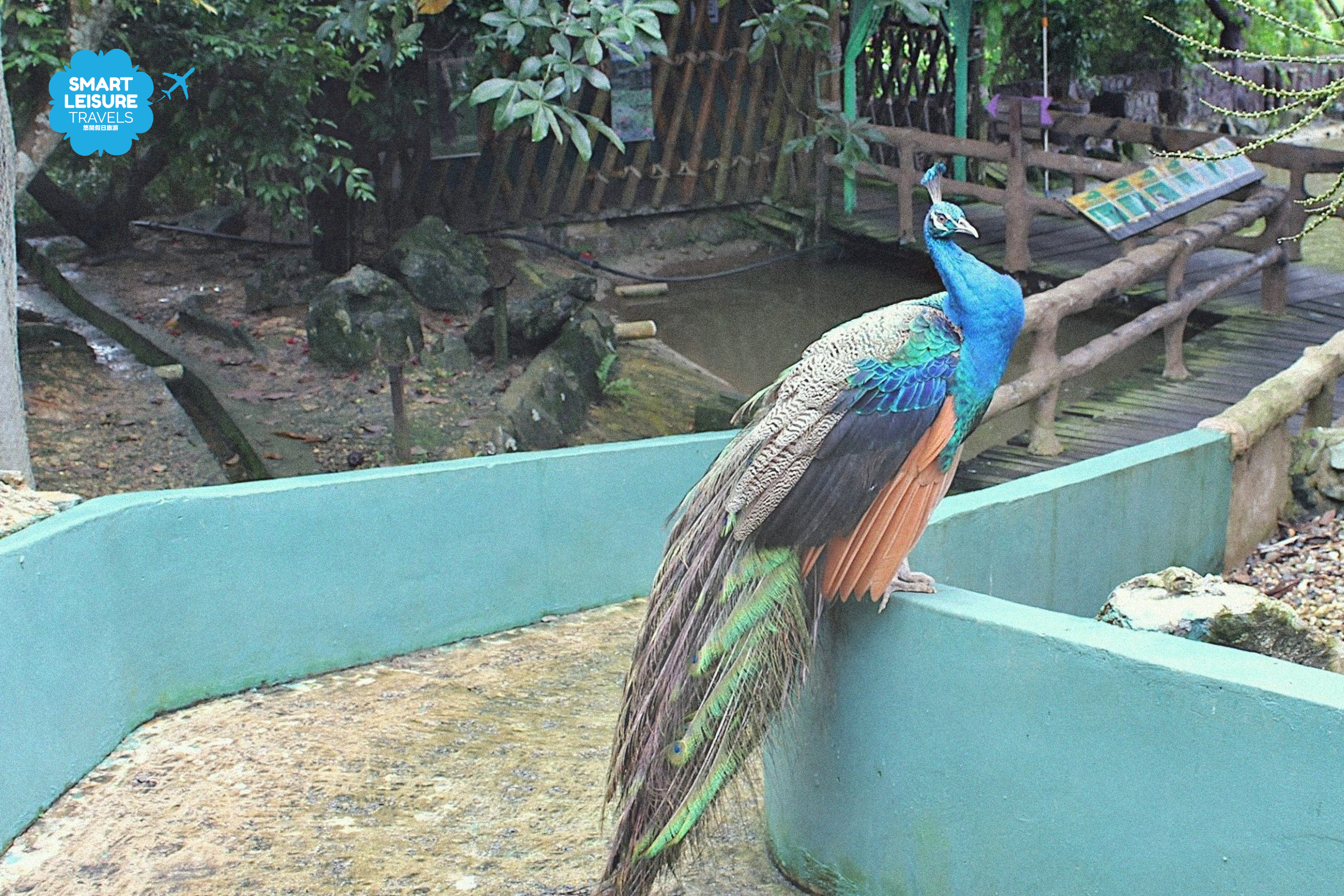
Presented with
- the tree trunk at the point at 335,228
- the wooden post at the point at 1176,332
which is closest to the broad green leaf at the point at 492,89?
the tree trunk at the point at 335,228

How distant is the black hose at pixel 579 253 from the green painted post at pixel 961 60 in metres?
1.38

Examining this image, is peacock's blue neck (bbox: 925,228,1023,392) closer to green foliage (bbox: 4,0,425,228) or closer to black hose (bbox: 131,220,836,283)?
green foliage (bbox: 4,0,425,228)

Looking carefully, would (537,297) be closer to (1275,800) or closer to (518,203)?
(518,203)

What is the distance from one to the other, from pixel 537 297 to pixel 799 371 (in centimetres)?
511

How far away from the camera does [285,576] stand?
13.2ft

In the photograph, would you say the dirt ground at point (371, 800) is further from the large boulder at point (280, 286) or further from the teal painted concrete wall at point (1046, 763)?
the large boulder at point (280, 286)

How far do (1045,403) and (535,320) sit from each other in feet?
9.63

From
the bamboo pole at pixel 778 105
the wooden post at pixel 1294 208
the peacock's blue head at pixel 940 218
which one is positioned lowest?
the wooden post at pixel 1294 208

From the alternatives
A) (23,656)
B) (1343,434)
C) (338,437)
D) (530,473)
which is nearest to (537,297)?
(338,437)

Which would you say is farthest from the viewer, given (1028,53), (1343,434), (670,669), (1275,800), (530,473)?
(1028,53)

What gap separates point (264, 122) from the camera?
671 cm

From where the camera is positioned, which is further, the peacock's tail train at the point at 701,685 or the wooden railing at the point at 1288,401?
the wooden railing at the point at 1288,401

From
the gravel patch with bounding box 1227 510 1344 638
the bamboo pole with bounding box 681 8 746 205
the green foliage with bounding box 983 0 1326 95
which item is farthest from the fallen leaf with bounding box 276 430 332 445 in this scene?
the green foliage with bounding box 983 0 1326 95

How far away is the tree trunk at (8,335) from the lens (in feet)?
14.8
